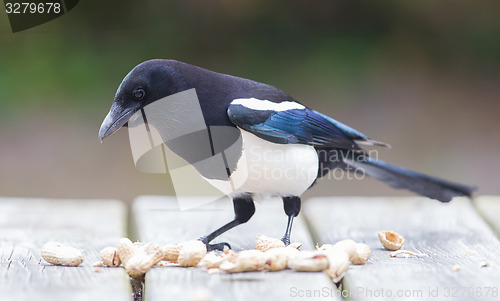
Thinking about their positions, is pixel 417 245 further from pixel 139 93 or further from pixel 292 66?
pixel 292 66

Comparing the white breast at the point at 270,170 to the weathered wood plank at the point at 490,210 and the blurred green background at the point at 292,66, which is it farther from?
the blurred green background at the point at 292,66

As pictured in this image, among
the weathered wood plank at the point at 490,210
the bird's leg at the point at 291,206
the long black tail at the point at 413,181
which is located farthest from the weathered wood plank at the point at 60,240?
the weathered wood plank at the point at 490,210

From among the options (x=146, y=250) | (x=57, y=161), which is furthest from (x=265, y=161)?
(x=57, y=161)

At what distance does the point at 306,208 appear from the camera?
3.01m

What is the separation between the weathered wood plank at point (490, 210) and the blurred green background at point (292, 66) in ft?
8.36

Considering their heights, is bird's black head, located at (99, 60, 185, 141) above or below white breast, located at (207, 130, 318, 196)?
above

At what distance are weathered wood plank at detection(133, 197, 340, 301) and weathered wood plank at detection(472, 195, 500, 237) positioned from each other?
0.65 meters

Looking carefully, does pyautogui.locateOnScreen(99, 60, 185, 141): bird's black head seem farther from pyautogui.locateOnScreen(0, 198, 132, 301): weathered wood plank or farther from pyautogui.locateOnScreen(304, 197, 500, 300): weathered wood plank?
pyautogui.locateOnScreen(304, 197, 500, 300): weathered wood plank

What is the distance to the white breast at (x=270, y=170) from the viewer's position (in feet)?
8.43

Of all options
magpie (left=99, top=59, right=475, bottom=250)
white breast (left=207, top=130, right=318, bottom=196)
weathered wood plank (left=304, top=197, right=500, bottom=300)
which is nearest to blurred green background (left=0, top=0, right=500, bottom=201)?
weathered wood plank (left=304, top=197, right=500, bottom=300)

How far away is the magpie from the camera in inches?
97.3

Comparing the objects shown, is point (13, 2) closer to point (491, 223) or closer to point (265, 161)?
point (265, 161)

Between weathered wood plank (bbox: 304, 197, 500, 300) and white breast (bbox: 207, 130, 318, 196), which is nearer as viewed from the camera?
weathered wood plank (bbox: 304, 197, 500, 300)

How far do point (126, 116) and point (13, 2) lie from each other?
344 cm
